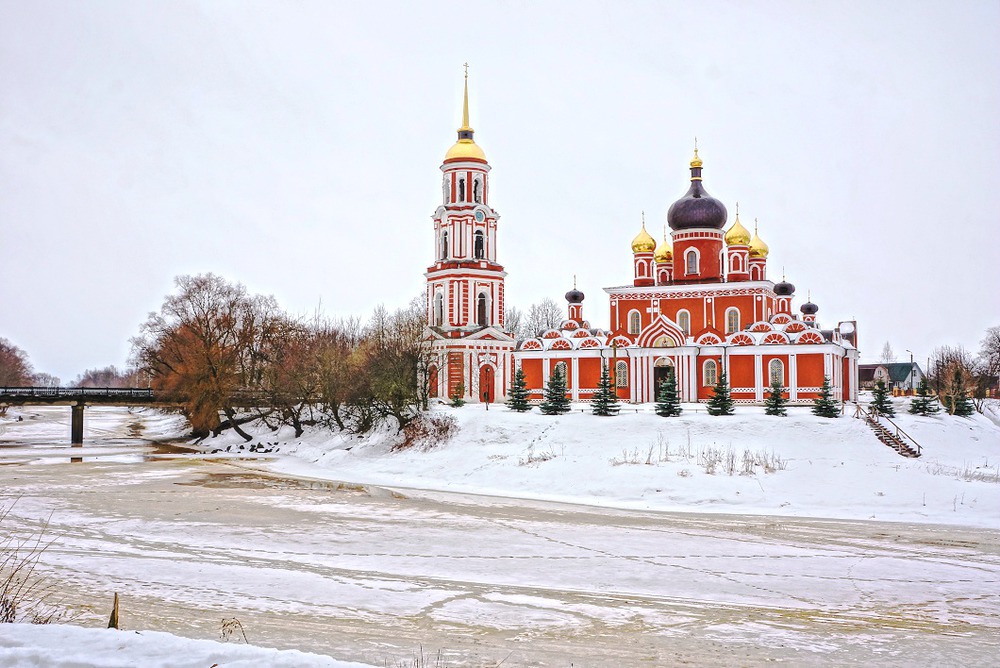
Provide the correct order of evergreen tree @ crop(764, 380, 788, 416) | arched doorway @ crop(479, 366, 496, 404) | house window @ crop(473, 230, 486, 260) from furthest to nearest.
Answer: house window @ crop(473, 230, 486, 260), arched doorway @ crop(479, 366, 496, 404), evergreen tree @ crop(764, 380, 788, 416)

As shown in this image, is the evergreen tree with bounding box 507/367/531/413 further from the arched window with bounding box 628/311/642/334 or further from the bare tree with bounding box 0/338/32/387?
the bare tree with bounding box 0/338/32/387

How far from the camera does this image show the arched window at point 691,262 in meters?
47.9

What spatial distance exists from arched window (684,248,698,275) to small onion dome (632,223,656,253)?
7.64 feet

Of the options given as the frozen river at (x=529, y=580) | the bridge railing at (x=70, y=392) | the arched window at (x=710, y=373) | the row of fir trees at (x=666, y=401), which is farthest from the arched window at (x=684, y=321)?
the bridge railing at (x=70, y=392)

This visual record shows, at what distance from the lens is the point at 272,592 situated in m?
13.0

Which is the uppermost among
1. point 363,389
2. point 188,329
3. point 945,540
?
point 188,329

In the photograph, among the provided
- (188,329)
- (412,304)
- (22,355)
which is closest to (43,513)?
(188,329)

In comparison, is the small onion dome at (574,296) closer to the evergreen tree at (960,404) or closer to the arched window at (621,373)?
the arched window at (621,373)

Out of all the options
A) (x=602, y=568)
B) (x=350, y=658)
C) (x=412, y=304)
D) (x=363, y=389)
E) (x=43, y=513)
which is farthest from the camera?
(x=412, y=304)

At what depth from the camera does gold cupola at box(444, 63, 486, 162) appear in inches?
1937

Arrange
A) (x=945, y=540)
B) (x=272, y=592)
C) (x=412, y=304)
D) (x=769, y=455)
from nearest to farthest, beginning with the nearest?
(x=272, y=592)
(x=945, y=540)
(x=769, y=455)
(x=412, y=304)

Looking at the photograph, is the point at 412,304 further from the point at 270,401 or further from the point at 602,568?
the point at 602,568

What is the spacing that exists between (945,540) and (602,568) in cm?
809

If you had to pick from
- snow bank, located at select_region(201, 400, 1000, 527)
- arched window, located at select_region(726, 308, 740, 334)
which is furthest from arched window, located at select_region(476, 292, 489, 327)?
arched window, located at select_region(726, 308, 740, 334)
